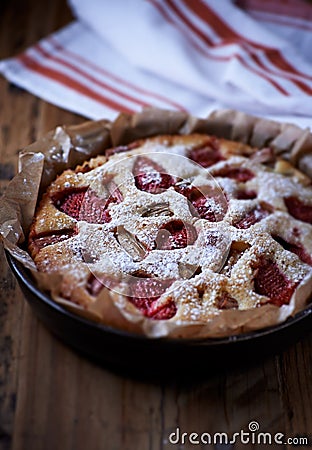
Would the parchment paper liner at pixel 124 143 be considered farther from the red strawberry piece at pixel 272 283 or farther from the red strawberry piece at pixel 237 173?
the red strawberry piece at pixel 237 173

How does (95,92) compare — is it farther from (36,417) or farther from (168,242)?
(36,417)

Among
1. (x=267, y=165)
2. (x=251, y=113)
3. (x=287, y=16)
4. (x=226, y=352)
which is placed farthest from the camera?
(x=287, y=16)

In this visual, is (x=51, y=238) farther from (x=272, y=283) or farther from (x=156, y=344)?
(x=272, y=283)

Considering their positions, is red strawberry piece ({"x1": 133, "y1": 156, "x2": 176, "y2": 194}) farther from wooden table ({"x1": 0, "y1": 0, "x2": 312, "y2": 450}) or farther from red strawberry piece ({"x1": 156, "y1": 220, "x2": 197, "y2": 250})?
wooden table ({"x1": 0, "y1": 0, "x2": 312, "y2": 450})

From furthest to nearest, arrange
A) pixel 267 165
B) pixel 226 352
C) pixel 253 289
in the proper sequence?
pixel 267 165, pixel 253 289, pixel 226 352

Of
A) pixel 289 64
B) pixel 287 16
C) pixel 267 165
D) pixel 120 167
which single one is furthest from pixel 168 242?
pixel 287 16

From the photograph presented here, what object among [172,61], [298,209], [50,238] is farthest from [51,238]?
[172,61]

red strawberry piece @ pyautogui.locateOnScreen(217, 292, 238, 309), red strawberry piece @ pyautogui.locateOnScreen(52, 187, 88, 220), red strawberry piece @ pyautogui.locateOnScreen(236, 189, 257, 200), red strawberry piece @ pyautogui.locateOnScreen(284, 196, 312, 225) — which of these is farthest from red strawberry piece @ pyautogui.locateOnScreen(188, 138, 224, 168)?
red strawberry piece @ pyautogui.locateOnScreen(217, 292, 238, 309)
